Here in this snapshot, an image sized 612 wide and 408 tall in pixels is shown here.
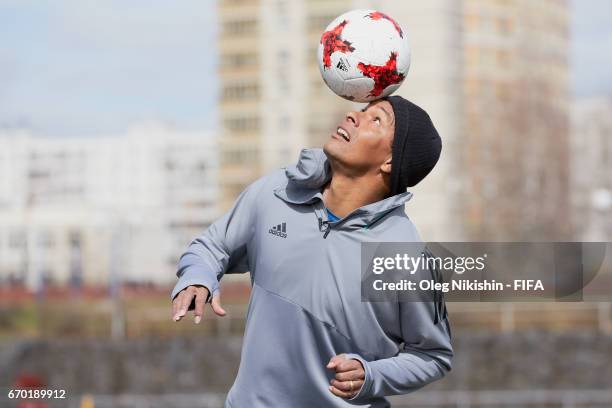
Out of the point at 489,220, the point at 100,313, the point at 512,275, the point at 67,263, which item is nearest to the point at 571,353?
the point at 100,313

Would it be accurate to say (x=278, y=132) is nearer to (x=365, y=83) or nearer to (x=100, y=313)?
(x=100, y=313)

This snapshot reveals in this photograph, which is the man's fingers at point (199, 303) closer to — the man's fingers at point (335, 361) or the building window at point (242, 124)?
the man's fingers at point (335, 361)

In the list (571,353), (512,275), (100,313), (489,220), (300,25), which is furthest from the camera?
(300,25)

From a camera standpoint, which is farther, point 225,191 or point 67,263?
point 67,263

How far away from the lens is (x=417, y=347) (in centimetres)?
521

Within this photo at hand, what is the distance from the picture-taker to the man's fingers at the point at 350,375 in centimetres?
490

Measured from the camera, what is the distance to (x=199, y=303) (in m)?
4.97

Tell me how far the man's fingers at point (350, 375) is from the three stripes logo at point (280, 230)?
0.64 m

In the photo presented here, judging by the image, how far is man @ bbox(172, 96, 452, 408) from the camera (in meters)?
→ 5.16

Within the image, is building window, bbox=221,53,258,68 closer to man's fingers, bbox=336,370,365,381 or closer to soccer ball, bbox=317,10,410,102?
soccer ball, bbox=317,10,410,102

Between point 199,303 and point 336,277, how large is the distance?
1.80 feet

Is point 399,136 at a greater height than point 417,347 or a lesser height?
greater

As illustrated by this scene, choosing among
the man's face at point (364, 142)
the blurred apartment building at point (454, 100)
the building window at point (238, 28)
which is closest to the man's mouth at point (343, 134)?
the man's face at point (364, 142)

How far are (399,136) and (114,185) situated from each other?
12628cm
